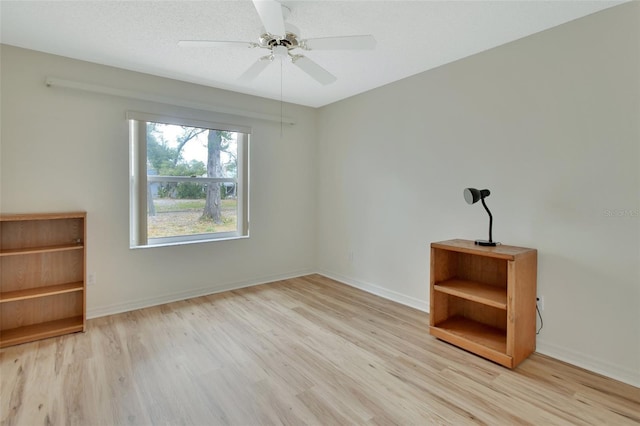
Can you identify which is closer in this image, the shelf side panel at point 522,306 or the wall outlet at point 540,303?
the shelf side panel at point 522,306

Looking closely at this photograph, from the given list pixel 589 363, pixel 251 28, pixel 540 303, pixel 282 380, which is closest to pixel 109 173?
pixel 251 28

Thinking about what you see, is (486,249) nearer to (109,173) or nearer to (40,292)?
(109,173)

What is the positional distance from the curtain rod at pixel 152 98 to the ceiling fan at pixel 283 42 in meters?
1.37

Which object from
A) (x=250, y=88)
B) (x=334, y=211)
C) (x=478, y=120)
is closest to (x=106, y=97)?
(x=250, y=88)

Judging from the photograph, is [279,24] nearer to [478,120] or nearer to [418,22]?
[418,22]

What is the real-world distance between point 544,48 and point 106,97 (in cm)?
379

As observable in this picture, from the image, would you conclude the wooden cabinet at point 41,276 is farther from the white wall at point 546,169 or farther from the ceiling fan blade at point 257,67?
the white wall at point 546,169

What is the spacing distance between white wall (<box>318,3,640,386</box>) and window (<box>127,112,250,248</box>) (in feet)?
6.08

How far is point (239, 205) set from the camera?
4.05m

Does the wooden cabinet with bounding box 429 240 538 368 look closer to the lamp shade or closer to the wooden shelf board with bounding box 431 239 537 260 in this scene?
the wooden shelf board with bounding box 431 239 537 260

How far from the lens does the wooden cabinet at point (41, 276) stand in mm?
2586

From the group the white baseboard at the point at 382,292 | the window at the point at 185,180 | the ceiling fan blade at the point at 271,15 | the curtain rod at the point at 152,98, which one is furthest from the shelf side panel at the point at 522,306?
the curtain rod at the point at 152,98

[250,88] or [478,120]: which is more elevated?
[250,88]

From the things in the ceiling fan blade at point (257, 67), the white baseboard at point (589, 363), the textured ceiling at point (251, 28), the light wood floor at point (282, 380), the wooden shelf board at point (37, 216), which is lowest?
the light wood floor at point (282, 380)
